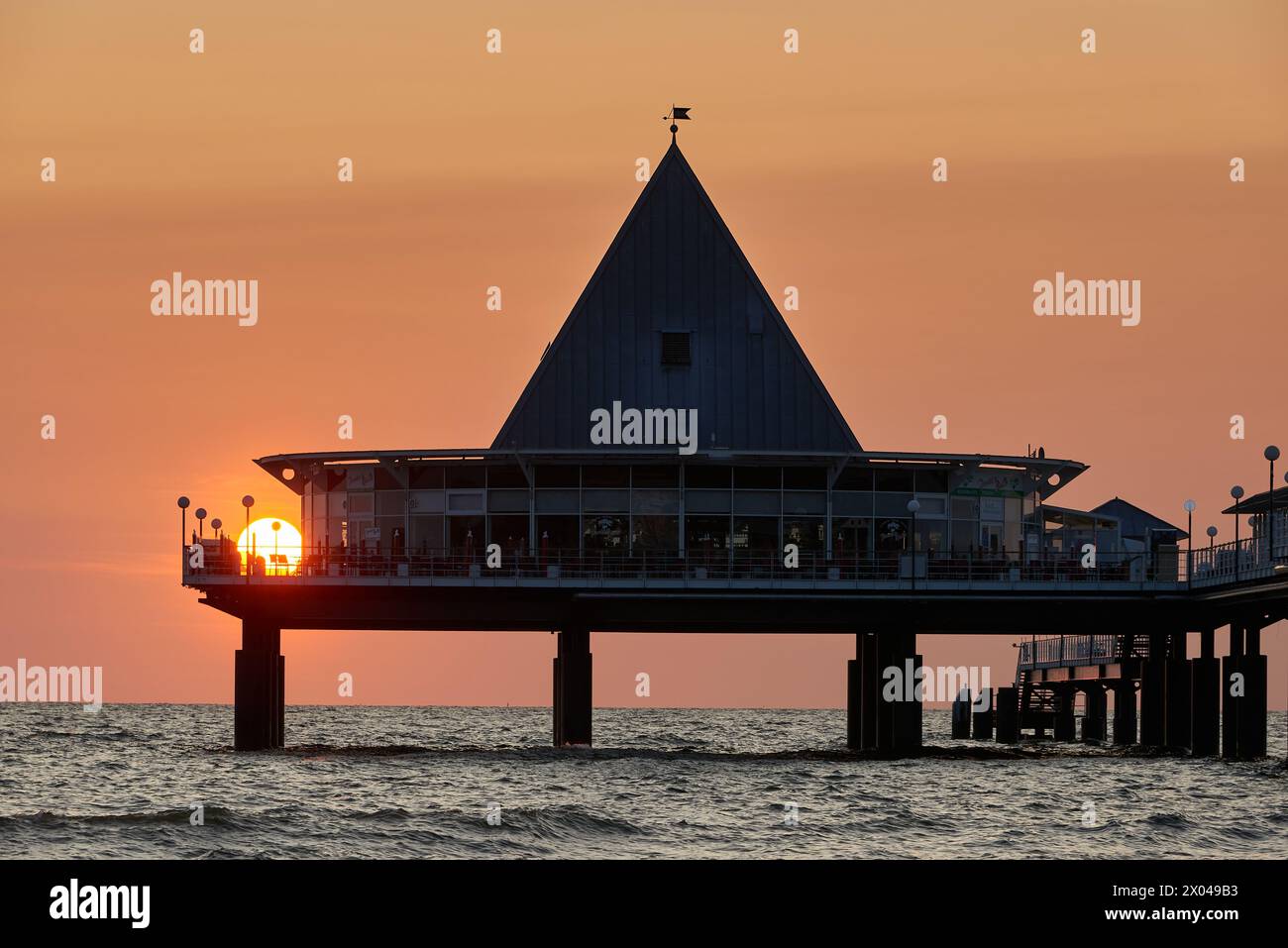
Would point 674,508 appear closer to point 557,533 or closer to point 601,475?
point 601,475

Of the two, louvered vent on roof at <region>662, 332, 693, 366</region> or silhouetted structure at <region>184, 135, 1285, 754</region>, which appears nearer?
silhouetted structure at <region>184, 135, 1285, 754</region>

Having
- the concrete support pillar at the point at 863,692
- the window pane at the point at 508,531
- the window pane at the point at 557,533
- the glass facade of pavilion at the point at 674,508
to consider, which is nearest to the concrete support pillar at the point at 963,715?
the concrete support pillar at the point at 863,692

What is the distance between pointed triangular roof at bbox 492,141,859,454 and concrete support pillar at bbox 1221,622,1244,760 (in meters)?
16.3

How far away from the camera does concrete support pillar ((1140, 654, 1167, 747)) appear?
73688 millimetres

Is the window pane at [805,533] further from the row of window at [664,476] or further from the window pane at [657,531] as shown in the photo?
the window pane at [657,531]

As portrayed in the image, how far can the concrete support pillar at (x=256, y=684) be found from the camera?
72.4 metres

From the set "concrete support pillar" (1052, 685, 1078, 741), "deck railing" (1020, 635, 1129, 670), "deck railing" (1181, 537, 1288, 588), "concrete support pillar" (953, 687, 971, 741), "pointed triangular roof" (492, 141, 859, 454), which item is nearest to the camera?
"deck railing" (1181, 537, 1288, 588)

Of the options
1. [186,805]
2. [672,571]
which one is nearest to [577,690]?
[672,571]

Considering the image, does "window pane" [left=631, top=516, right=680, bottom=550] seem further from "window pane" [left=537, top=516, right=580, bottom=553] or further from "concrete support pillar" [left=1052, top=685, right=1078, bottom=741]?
"concrete support pillar" [left=1052, top=685, right=1078, bottom=741]

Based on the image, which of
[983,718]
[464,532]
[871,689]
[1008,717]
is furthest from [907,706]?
[983,718]

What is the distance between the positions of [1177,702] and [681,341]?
22538 mm

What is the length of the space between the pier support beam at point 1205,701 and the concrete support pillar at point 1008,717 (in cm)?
2827

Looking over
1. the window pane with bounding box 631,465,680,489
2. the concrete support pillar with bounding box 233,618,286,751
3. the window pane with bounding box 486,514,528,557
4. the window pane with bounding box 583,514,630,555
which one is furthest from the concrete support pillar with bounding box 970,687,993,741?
the concrete support pillar with bounding box 233,618,286,751
